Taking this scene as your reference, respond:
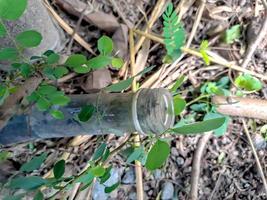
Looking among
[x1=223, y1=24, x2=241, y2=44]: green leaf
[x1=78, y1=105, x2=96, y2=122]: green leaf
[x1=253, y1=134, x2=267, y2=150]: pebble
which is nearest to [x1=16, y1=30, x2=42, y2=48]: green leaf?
[x1=78, y1=105, x2=96, y2=122]: green leaf

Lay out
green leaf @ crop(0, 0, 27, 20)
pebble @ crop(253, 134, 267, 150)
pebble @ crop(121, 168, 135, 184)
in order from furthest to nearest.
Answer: pebble @ crop(253, 134, 267, 150) < pebble @ crop(121, 168, 135, 184) < green leaf @ crop(0, 0, 27, 20)

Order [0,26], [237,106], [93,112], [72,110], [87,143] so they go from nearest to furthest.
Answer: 1. [0,26]
2. [93,112]
3. [72,110]
4. [87,143]
5. [237,106]

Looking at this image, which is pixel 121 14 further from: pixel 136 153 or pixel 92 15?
pixel 136 153

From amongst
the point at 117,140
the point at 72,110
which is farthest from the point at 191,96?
the point at 72,110

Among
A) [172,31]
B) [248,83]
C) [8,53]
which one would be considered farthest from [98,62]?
[248,83]

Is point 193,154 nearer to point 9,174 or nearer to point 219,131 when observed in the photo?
point 219,131

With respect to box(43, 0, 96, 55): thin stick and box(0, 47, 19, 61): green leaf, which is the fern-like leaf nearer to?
box(43, 0, 96, 55): thin stick
